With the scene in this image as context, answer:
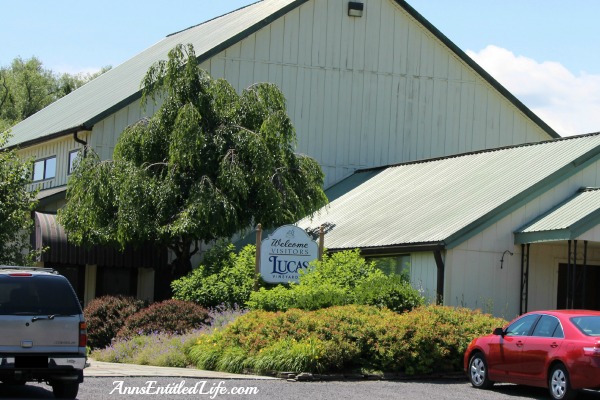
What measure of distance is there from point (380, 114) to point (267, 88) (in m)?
8.58

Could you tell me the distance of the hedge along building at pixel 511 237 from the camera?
23703 millimetres

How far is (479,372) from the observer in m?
18.8

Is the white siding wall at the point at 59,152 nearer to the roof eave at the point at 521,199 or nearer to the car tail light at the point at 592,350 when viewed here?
the roof eave at the point at 521,199

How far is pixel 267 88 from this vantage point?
29.9 meters

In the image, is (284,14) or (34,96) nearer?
(284,14)

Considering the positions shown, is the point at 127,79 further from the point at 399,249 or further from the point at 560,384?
the point at 560,384

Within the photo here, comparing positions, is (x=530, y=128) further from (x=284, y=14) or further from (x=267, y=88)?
(x=267, y=88)

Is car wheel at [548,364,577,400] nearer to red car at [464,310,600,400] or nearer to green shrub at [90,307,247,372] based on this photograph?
red car at [464,310,600,400]

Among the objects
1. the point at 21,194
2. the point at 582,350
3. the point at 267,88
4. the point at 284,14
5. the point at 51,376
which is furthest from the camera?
the point at 284,14

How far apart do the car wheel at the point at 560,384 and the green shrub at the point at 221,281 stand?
991 cm

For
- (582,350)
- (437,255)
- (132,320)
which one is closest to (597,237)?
(437,255)

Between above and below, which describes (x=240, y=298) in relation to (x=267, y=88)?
below

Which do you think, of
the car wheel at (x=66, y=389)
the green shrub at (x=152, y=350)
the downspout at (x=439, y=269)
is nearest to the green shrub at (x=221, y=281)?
the green shrub at (x=152, y=350)

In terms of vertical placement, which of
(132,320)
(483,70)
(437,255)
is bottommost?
(132,320)
